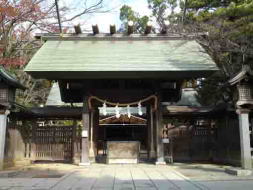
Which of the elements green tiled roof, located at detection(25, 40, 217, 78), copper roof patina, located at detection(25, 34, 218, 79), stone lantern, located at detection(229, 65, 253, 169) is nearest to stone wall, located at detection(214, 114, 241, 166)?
stone lantern, located at detection(229, 65, 253, 169)

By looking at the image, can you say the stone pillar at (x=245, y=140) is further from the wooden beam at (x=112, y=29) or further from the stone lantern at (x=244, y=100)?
the wooden beam at (x=112, y=29)

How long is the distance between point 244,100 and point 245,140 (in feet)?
4.30

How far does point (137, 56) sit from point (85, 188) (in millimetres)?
7101

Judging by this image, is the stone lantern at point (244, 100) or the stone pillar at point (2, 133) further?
the stone pillar at point (2, 133)

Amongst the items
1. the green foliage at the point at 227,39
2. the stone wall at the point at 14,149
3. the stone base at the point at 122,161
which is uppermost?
the green foliage at the point at 227,39

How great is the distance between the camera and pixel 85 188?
6.89 meters

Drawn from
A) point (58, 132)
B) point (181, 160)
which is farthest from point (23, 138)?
point (181, 160)

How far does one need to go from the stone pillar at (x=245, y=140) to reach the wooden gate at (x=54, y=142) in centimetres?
822

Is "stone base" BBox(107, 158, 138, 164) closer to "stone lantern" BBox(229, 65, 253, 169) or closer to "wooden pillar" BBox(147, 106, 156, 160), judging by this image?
"wooden pillar" BBox(147, 106, 156, 160)

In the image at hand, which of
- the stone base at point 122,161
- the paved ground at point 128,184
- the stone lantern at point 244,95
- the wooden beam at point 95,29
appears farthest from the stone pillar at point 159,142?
the wooden beam at point 95,29

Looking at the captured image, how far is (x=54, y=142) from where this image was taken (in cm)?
1479

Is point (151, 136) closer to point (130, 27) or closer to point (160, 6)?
point (130, 27)

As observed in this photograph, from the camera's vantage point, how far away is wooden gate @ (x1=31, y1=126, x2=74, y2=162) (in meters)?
14.8

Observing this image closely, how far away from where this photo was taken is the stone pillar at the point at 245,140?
9.40 metres
